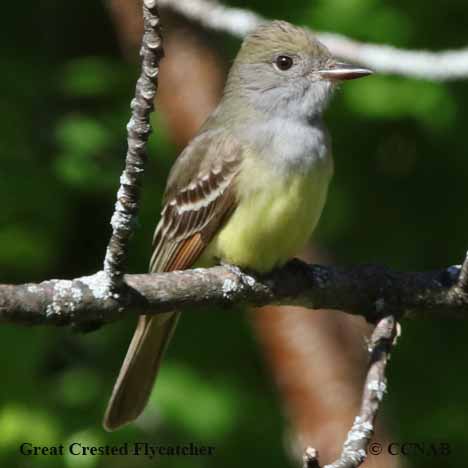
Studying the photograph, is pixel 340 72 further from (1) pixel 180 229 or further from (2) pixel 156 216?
(2) pixel 156 216

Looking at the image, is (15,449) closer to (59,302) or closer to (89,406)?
(89,406)

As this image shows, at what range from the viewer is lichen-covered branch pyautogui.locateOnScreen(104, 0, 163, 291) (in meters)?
3.53

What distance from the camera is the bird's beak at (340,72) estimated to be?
575cm

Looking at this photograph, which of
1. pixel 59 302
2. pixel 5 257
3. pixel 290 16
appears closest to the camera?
pixel 59 302

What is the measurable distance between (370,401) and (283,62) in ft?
7.73

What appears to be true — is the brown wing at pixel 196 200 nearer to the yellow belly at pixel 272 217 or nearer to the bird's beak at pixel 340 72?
the yellow belly at pixel 272 217

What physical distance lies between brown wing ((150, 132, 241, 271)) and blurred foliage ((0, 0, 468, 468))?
0.58 m

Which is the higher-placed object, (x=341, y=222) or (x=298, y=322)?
(x=341, y=222)

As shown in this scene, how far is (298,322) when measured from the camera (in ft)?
22.2

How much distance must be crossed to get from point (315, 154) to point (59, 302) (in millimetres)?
1955

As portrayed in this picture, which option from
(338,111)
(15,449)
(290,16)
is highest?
(290,16)

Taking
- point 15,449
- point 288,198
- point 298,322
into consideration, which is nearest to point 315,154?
point 288,198

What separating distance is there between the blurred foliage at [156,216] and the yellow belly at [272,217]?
1091 millimetres

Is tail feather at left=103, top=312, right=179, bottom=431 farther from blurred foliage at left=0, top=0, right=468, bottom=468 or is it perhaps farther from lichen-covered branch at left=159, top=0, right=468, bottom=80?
lichen-covered branch at left=159, top=0, right=468, bottom=80
